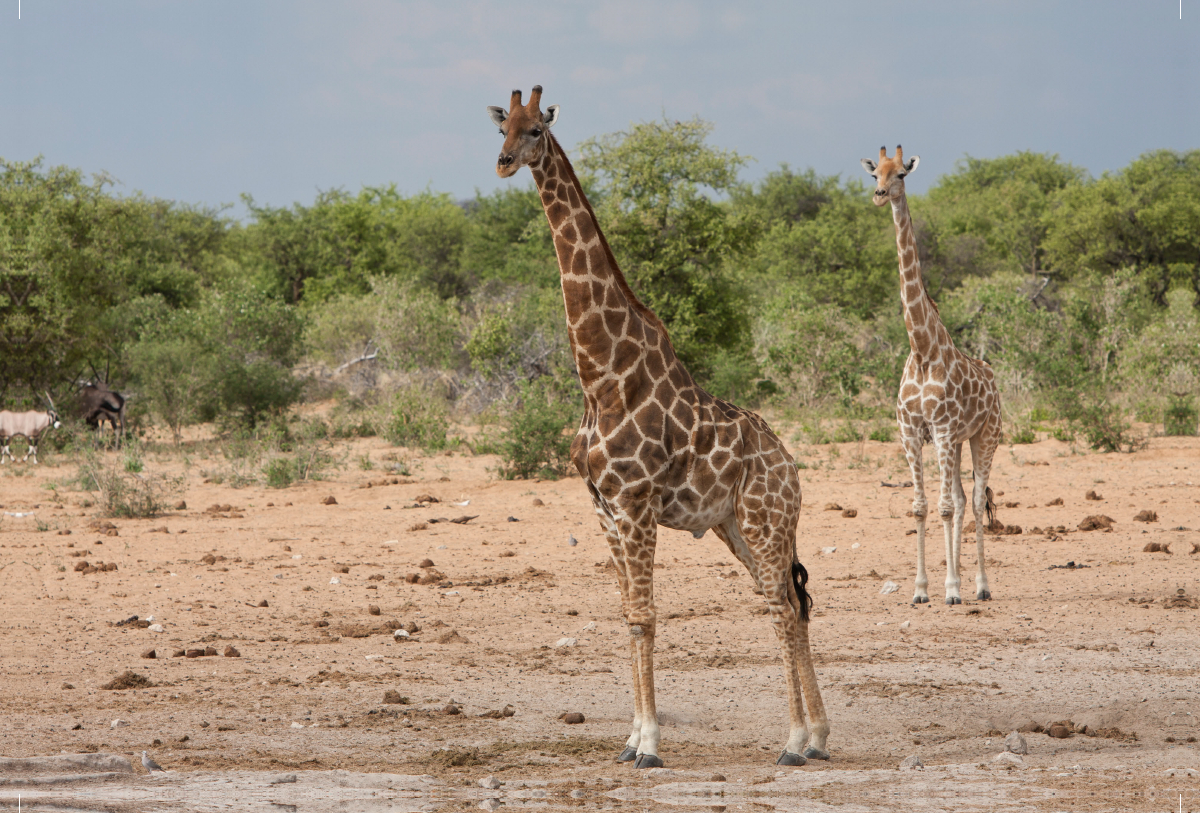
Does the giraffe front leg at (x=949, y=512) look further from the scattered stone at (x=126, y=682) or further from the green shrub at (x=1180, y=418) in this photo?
the green shrub at (x=1180, y=418)

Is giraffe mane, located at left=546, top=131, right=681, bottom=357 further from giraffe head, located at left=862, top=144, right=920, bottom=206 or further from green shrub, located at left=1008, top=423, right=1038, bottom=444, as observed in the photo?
green shrub, located at left=1008, top=423, right=1038, bottom=444

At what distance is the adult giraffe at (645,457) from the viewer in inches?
188

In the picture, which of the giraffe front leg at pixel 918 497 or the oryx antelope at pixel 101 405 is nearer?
the giraffe front leg at pixel 918 497

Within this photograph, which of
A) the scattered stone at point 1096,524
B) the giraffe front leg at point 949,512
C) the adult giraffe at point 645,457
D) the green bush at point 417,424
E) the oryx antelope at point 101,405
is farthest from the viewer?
the oryx antelope at point 101,405

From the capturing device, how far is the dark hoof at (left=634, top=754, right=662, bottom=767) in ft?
15.2

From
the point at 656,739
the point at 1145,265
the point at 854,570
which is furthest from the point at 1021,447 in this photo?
the point at 1145,265

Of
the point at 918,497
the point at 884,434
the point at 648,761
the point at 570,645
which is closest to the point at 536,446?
the point at 884,434

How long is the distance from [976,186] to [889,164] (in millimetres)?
45784

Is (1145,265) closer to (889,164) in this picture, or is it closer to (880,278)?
(880,278)

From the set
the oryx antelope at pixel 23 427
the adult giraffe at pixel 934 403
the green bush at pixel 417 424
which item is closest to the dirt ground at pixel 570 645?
the adult giraffe at pixel 934 403

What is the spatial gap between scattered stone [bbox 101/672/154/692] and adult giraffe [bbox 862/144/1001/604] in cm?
555

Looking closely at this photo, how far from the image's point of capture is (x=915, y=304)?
28.5ft

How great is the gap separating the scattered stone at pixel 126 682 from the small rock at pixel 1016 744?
4.64m

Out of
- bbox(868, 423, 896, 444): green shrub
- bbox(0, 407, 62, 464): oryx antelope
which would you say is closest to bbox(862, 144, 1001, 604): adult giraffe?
bbox(868, 423, 896, 444): green shrub
